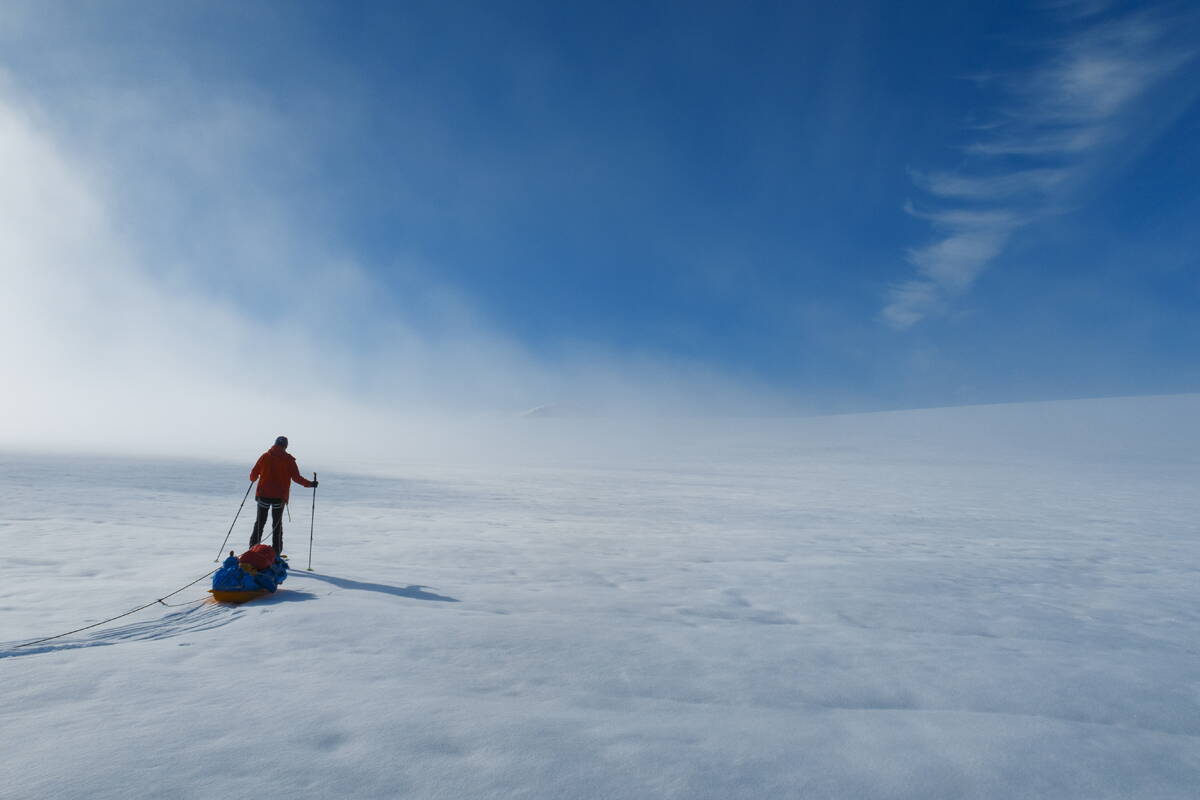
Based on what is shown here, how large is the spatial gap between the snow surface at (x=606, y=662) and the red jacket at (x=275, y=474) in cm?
125

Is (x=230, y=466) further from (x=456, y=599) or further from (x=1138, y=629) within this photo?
(x=1138, y=629)

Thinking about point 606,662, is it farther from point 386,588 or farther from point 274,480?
point 274,480

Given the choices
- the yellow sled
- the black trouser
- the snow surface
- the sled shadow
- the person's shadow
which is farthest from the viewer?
the black trouser

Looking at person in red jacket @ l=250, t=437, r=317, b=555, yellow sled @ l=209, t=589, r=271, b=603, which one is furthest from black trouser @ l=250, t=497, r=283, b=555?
yellow sled @ l=209, t=589, r=271, b=603

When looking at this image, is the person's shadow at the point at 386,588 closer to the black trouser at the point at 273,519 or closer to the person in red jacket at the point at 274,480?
the black trouser at the point at 273,519

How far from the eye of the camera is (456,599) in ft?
23.9

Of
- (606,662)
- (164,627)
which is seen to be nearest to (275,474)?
(164,627)

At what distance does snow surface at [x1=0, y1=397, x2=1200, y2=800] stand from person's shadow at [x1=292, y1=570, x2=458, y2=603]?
69mm

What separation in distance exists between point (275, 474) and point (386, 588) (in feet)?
9.81

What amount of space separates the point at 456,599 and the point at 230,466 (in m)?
29.8

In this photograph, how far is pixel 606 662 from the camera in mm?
5043

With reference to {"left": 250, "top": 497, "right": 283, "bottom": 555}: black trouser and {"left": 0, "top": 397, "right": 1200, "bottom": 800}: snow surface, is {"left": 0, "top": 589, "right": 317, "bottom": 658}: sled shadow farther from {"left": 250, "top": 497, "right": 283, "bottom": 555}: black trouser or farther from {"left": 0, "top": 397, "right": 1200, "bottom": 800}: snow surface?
{"left": 250, "top": 497, "right": 283, "bottom": 555}: black trouser

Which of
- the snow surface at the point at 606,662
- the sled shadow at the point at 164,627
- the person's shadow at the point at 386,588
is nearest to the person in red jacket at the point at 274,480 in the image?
the snow surface at the point at 606,662

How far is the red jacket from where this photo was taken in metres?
9.25
